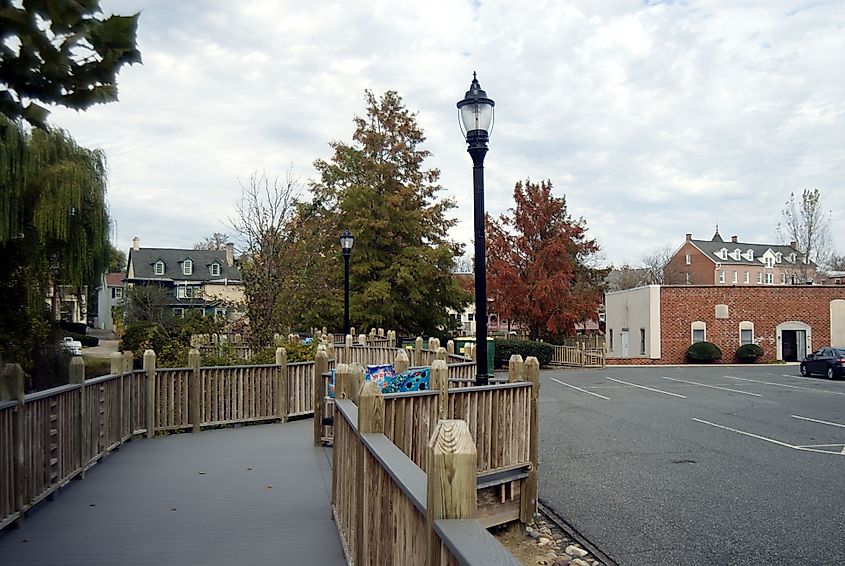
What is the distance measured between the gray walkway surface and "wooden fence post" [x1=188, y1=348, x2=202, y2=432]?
163 centimetres

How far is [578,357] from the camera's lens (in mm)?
40719

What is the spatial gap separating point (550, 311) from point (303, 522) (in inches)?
1454

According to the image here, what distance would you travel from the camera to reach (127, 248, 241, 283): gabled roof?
69.8 meters

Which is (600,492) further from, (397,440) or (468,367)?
(397,440)

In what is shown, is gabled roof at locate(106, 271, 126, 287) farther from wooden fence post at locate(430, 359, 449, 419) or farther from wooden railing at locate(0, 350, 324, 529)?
wooden fence post at locate(430, 359, 449, 419)

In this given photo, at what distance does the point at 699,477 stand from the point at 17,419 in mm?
8110

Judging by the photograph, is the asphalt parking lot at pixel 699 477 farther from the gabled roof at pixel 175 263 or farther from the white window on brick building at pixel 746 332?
the gabled roof at pixel 175 263

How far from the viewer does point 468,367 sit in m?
10.2

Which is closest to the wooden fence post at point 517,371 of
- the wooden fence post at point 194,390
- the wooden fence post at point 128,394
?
the wooden fence post at point 128,394

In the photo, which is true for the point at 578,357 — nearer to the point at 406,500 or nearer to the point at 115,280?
the point at 406,500

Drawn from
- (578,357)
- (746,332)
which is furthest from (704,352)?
(578,357)

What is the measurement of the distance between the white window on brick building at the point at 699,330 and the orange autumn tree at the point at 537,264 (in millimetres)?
5705

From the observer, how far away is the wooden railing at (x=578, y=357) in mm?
40312

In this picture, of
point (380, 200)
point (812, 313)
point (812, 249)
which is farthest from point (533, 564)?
point (812, 249)
